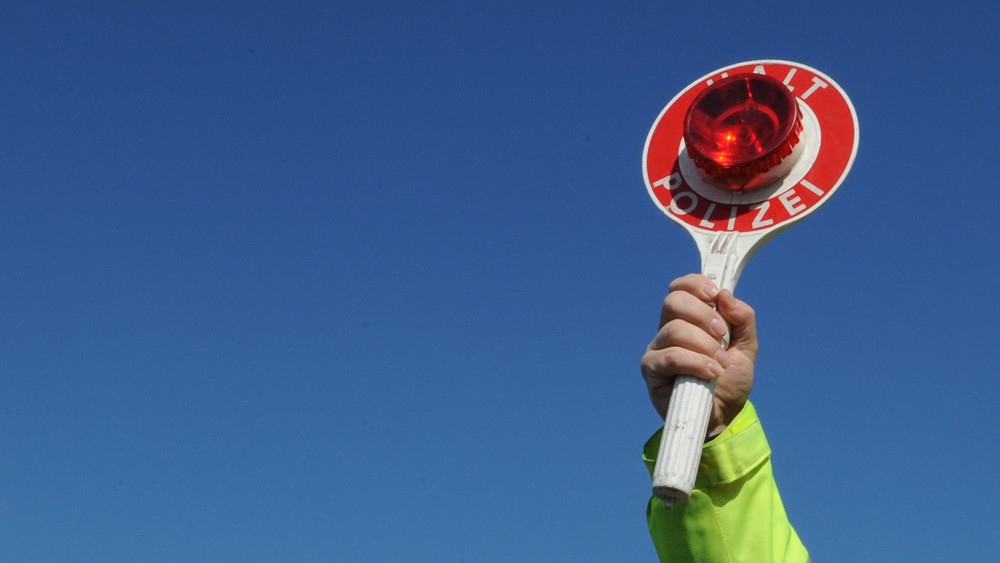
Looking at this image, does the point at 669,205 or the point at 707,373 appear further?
the point at 669,205

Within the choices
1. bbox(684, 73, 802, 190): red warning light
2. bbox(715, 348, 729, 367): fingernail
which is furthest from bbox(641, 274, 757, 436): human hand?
bbox(684, 73, 802, 190): red warning light

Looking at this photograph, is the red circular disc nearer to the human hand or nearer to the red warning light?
the red warning light

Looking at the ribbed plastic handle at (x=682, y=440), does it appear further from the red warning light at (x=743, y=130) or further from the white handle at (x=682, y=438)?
the red warning light at (x=743, y=130)

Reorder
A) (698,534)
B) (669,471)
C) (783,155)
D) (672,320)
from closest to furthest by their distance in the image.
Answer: (669,471)
(672,320)
(783,155)
(698,534)

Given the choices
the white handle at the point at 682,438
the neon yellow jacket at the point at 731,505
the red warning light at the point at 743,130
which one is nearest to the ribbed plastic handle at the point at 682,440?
the white handle at the point at 682,438

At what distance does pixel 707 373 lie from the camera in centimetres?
419

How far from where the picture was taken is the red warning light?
191 inches

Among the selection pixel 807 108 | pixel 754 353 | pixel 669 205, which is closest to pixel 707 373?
pixel 754 353

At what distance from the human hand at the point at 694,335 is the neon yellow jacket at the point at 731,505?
429 millimetres

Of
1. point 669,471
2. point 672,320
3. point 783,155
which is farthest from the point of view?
point 783,155

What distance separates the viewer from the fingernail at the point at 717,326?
14.2 feet

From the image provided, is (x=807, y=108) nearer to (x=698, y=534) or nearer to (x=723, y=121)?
(x=723, y=121)

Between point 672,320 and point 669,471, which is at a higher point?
point 672,320

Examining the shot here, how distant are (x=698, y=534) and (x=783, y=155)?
175 cm
